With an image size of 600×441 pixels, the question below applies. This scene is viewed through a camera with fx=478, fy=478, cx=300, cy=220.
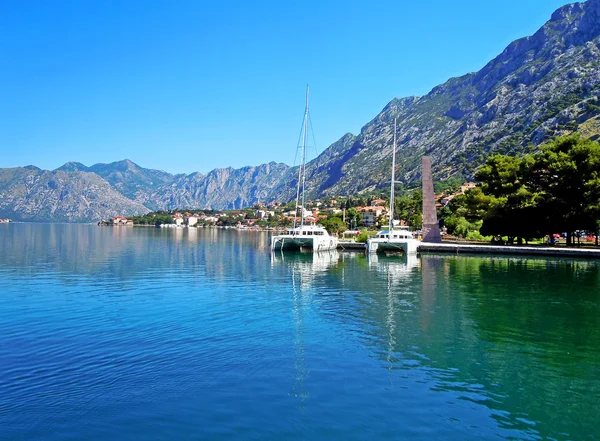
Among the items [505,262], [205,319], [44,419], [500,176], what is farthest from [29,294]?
[500,176]

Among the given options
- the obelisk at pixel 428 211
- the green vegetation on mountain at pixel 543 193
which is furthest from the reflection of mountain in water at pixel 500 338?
the obelisk at pixel 428 211

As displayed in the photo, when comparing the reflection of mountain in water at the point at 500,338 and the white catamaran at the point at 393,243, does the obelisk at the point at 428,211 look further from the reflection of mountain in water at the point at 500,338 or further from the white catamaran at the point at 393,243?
the reflection of mountain in water at the point at 500,338

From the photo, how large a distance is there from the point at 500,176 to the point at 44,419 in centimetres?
6696

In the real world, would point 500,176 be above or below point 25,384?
above

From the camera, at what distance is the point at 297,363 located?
14086 mm

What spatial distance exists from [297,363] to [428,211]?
61080 millimetres

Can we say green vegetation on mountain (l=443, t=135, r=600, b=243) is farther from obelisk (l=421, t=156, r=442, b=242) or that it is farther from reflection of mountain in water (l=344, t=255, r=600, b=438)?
reflection of mountain in water (l=344, t=255, r=600, b=438)

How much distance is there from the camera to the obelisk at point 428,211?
70875mm

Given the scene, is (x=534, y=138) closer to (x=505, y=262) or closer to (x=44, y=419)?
(x=505, y=262)

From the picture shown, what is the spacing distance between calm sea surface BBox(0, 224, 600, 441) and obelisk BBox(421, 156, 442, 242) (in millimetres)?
42204

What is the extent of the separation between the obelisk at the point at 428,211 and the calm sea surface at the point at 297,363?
138 feet

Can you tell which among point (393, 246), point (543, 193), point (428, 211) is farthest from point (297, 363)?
point (428, 211)

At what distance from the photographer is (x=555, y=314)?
2197cm

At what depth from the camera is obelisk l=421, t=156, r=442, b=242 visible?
2790 inches
